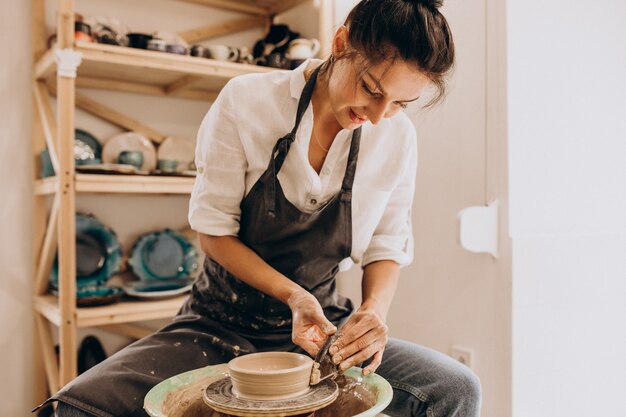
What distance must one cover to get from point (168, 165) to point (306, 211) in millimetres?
1281

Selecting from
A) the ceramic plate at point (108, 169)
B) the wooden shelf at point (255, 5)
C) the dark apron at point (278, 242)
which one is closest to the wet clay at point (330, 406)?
the dark apron at point (278, 242)

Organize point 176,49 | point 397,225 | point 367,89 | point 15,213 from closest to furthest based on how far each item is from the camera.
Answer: point 367,89 < point 397,225 < point 176,49 < point 15,213

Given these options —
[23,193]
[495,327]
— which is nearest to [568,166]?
[495,327]

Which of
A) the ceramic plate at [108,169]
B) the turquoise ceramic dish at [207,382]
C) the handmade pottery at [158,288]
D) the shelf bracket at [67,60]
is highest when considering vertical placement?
the shelf bracket at [67,60]

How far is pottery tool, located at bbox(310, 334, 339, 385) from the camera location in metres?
1.04

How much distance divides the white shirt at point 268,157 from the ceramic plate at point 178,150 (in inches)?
51.1

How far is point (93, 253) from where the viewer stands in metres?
2.57

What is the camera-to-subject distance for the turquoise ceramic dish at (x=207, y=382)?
3.01 ft

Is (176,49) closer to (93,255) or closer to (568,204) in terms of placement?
(93,255)

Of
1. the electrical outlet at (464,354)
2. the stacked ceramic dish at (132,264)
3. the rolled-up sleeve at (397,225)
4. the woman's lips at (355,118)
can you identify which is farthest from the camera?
the stacked ceramic dish at (132,264)

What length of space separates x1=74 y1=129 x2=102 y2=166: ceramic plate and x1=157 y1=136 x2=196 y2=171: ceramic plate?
292mm

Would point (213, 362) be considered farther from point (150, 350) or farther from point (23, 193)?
point (23, 193)

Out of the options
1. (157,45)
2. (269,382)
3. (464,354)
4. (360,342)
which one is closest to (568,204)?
(464,354)

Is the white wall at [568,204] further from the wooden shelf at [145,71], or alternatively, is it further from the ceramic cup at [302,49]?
the wooden shelf at [145,71]
